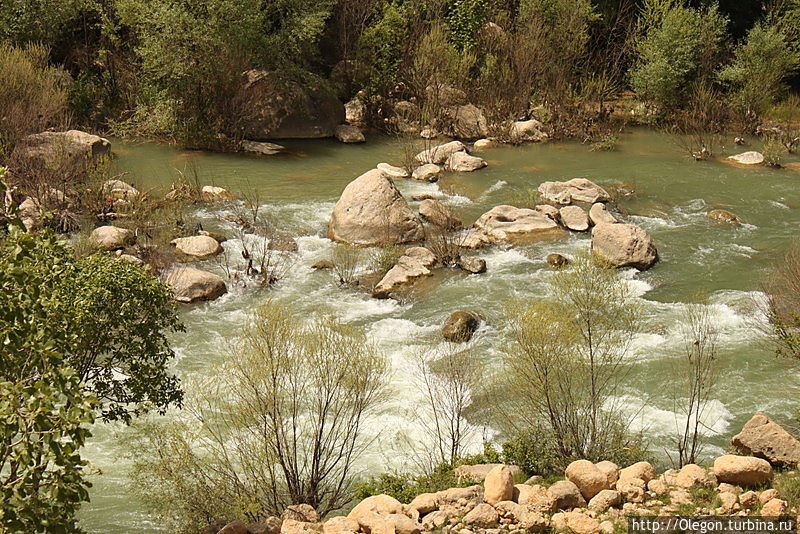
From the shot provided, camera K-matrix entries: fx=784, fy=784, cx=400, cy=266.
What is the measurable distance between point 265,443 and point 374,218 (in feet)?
41.7

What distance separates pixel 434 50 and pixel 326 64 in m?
6.61

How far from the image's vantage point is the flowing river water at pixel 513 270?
14.8m

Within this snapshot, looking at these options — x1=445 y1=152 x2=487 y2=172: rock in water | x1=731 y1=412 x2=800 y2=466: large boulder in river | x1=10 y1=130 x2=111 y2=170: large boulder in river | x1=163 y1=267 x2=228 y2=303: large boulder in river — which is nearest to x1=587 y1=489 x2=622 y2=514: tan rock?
x1=731 y1=412 x2=800 y2=466: large boulder in river

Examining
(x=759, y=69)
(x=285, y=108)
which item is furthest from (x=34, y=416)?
(x=759, y=69)

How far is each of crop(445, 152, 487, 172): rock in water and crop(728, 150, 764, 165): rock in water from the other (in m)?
10.6

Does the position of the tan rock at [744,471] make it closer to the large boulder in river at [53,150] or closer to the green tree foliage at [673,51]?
the large boulder in river at [53,150]

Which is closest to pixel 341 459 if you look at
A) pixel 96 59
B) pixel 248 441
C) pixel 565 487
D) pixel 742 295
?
pixel 248 441

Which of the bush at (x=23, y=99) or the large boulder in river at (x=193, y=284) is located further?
the bush at (x=23, y=99)

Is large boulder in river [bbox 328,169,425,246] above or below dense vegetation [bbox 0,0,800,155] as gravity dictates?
below

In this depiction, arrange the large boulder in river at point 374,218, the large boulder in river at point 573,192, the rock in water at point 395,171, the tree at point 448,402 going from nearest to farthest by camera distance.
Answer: the tree at point 448,402 → the large boulder in river at point 374,218 → the large boulder in river at point 573,192 → the rock in water at point 395,171

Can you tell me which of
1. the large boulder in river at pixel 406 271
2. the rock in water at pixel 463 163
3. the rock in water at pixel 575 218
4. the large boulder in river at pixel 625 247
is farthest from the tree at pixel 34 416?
the rock in water at pixel 463 163

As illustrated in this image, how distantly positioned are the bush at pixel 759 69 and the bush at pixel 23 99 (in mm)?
30103

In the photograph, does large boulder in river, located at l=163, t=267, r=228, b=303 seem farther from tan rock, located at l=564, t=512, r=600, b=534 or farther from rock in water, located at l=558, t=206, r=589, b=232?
tan rock, located at l=564, t=512, r=600, b=534

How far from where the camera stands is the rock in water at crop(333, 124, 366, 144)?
118 ft
